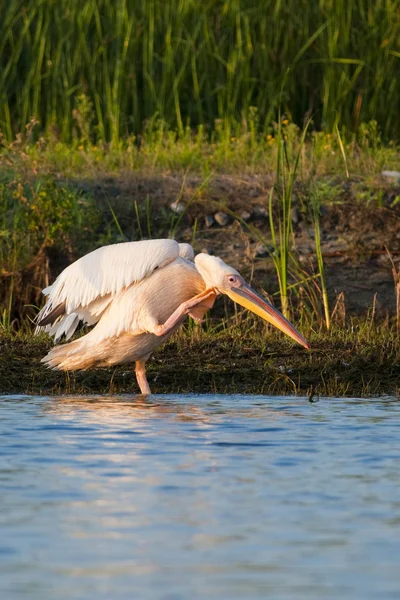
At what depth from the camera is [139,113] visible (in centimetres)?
1231

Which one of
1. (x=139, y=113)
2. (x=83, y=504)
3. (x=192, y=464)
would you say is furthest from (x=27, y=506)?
(x=139, y=113)

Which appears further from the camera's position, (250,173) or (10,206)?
(250,173)

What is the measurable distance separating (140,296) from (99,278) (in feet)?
0.81

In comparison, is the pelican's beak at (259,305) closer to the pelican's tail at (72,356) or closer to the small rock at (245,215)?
the pelican's tail at (72,356)

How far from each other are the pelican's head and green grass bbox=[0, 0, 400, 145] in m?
4.82

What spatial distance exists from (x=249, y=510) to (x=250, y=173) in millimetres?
6493

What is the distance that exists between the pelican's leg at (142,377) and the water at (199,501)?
0.38 m

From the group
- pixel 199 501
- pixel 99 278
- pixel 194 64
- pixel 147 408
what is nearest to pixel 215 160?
pixel 194 64

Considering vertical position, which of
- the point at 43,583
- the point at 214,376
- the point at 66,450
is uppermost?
the point at 43,583

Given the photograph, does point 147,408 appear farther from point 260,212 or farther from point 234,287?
point 260,212

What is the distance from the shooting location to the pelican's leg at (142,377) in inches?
282

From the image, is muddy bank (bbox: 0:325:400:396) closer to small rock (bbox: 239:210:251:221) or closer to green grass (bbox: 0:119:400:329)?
green grass (bbox: 0:119:400:329)

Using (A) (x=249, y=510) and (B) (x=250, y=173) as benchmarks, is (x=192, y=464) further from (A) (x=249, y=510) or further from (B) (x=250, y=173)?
(B) (x=250, y=173)

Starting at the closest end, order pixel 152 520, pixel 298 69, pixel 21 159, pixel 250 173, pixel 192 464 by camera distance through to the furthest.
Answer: pixel 152 520 < pixel 192 464 < pixel 21 159 < pixel 250 173 < pixel 298 69
